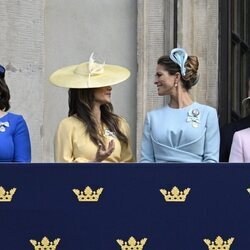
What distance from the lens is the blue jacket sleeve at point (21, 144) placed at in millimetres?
8320

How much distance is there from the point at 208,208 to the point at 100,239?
63 cm

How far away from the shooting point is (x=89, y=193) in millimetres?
7641

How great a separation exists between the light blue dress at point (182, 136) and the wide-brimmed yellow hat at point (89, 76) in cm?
35

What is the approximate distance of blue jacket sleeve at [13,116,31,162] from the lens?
27.3 feet

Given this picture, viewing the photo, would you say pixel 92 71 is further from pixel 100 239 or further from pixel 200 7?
pixel 200 7

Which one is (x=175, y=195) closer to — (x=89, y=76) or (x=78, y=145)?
(x=78, y=145)

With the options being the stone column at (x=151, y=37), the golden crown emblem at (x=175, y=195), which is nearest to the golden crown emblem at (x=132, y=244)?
the golden crown emblem at (x=175, y=195)

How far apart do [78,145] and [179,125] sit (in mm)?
638

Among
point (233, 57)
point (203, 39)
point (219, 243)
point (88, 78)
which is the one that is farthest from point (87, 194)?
point (233, 57)

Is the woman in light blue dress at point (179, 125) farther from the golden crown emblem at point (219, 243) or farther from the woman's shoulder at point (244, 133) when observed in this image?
the golden crown emblem at point (219, 243)

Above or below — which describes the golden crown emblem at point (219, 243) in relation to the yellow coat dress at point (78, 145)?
below

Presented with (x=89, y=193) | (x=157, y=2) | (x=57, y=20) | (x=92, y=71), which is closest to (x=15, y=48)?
(x=57, y=20)

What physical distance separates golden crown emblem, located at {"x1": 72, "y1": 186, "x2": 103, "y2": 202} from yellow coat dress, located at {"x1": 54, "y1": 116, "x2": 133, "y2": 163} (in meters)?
0.72

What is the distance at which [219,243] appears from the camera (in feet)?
25.0
